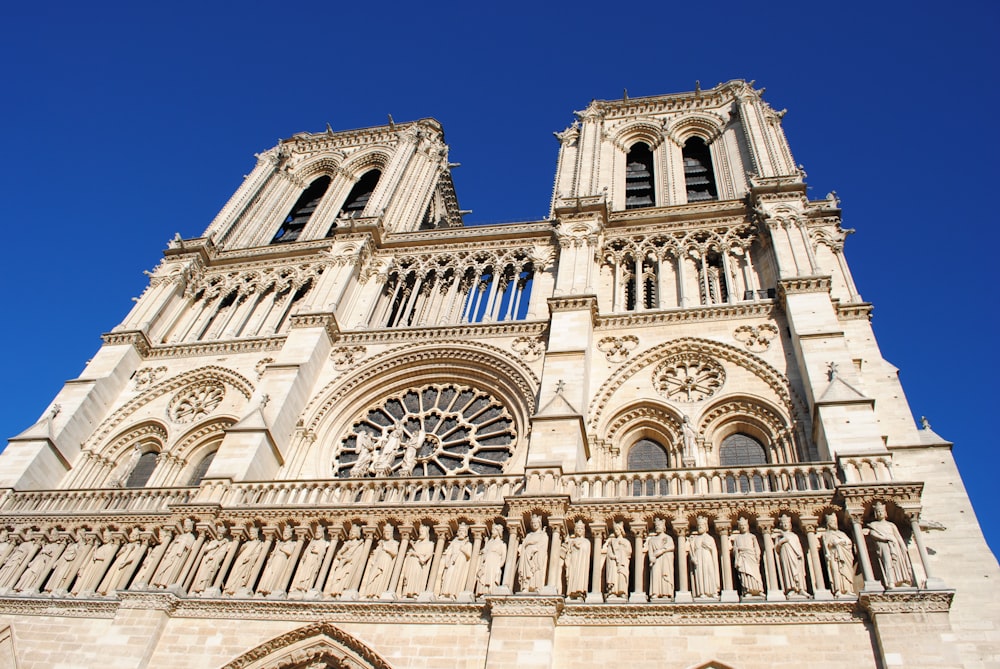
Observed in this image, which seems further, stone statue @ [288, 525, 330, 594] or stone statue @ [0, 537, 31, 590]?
stone statue @ [0, 537, 31, 590]

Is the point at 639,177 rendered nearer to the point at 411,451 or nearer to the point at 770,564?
the point at 411,451

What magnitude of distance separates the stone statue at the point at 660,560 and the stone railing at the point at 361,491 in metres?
1.99

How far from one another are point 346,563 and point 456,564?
1471mm

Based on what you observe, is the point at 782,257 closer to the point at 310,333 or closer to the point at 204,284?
the point at 310,333

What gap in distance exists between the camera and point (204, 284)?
62.3 ft

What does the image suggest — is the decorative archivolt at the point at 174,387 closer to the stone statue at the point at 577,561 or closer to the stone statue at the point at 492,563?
the stone statue at the point at 492,563

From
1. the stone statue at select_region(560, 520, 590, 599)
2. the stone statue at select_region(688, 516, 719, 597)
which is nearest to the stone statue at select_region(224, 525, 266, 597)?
the stone statue at select_region(560, 520, 590, 599)

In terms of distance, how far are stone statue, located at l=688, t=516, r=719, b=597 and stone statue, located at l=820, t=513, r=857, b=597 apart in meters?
1.20

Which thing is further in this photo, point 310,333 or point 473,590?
point 310,333

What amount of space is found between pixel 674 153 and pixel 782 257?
7199 mm

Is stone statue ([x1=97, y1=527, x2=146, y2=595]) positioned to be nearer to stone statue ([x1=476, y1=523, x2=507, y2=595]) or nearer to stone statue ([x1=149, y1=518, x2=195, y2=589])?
stone statue ([x1=149, y1=518, x2=195, y2=589])

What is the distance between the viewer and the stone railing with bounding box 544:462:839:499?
10.0m

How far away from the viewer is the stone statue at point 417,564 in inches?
387

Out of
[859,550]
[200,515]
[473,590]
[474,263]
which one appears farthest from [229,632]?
[474,263]
